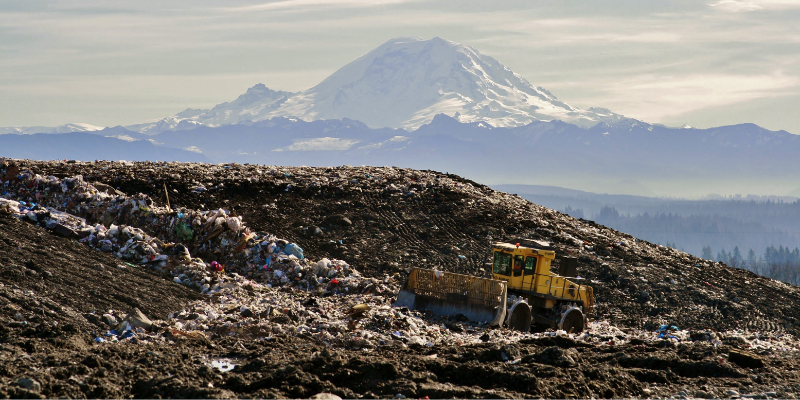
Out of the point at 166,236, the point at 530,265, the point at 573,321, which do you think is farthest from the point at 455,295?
the point at 166,236

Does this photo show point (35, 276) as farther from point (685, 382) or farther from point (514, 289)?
point (685, 382)

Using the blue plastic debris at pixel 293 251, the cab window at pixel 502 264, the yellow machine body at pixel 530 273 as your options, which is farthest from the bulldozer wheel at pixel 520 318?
the blue plastic debris at pixel 293 251

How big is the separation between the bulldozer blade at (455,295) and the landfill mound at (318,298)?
0.36 meters

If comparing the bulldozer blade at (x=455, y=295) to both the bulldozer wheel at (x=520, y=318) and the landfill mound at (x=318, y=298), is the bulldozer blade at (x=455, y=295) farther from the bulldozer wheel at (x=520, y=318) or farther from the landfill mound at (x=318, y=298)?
the landfill mound at (x=318, y=298)

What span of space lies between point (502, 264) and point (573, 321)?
1927mm

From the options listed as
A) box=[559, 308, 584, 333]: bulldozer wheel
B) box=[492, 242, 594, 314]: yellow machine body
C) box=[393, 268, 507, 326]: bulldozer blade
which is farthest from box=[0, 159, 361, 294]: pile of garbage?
box=[559, 308, 584, 333]: bulldozer wheel

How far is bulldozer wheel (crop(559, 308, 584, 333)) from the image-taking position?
14.9m

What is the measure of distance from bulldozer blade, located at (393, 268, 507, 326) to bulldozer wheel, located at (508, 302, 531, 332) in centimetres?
23

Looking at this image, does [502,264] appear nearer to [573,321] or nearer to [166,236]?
[573,321]

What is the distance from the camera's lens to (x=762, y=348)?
14156 millimetres

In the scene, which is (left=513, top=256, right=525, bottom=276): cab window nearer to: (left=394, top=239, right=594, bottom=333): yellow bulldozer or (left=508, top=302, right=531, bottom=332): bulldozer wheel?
(left=394, top=239, right=594, bottom=333): yellow bulldozer

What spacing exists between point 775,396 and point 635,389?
1.93 meters

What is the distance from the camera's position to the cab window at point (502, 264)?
15.5m

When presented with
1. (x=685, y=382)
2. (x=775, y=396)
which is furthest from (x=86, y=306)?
(x=775, y=396)
